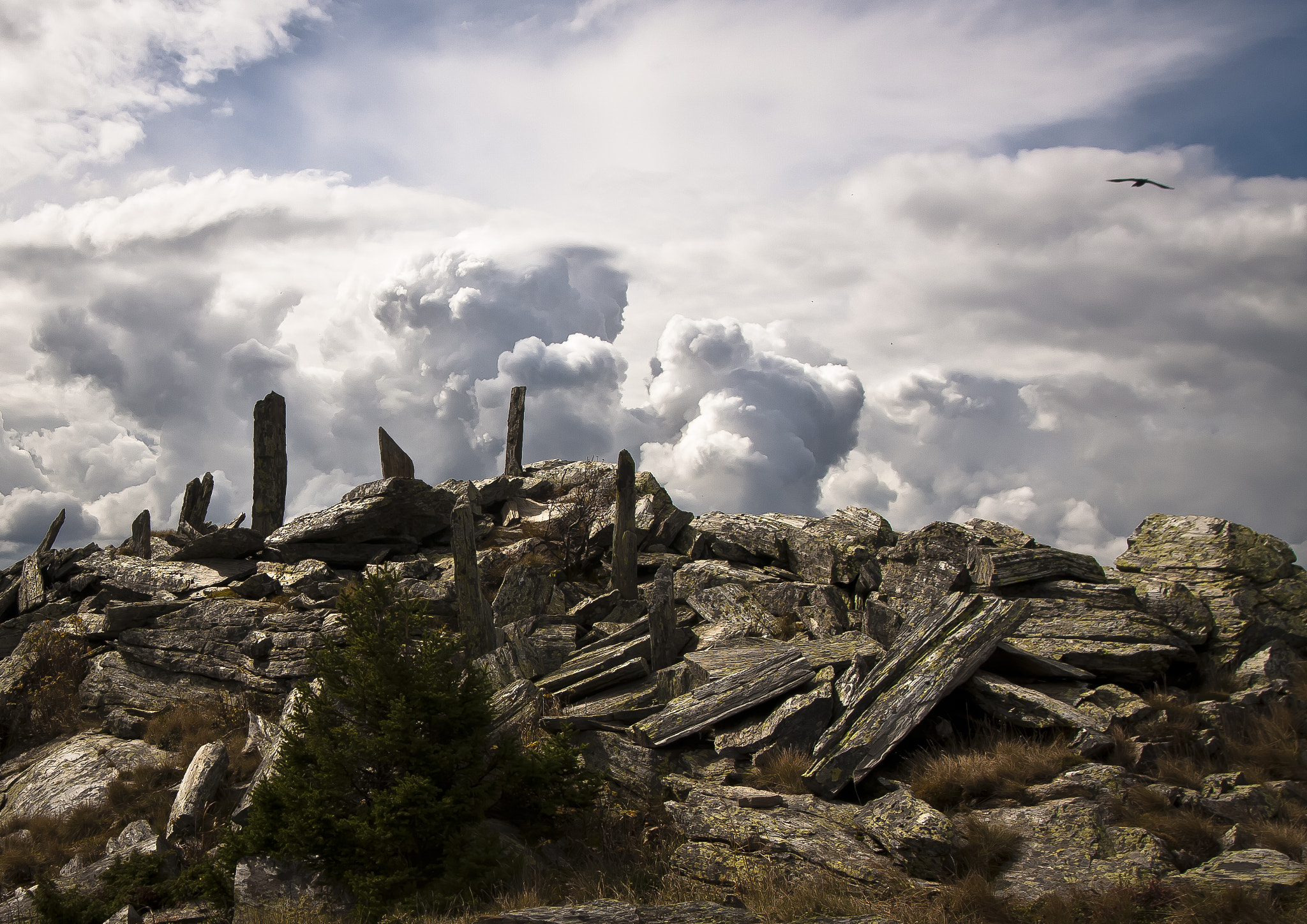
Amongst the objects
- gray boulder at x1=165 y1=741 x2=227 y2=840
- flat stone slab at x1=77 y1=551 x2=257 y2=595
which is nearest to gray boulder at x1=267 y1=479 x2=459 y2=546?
flat stone slab at x1=77 y1=551 x2=257 y2=595

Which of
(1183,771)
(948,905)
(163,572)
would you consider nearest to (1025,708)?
(1183,771)

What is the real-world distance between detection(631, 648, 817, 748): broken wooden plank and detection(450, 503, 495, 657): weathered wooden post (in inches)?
186

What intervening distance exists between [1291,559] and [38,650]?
27045 mm

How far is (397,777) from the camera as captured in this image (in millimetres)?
10125

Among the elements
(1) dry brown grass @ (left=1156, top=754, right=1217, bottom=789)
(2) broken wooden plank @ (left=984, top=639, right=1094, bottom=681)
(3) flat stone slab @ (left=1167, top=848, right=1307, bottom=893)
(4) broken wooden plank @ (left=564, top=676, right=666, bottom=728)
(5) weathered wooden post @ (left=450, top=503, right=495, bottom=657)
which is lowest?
(3) flat stone slab @ (left=1167, top=848, right=1307, bottom=893)

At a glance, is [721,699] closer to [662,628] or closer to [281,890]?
[662,628]

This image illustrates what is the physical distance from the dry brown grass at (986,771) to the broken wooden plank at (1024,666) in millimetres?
1809

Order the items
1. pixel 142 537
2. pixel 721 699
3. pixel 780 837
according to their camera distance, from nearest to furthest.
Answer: pixel 780 837 < pixel 721 699 < pixel 142 537

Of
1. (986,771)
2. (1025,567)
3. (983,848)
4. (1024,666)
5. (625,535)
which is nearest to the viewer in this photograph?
(983,848)

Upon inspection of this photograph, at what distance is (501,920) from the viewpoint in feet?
24.7

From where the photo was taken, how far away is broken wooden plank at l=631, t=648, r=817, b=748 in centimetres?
1280

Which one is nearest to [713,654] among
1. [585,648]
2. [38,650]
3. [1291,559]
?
[585,648]

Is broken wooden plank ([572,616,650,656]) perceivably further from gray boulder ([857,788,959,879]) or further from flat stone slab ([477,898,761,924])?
flat stone slab ([477,898,761,924])

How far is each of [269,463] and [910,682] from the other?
22.2 meters
